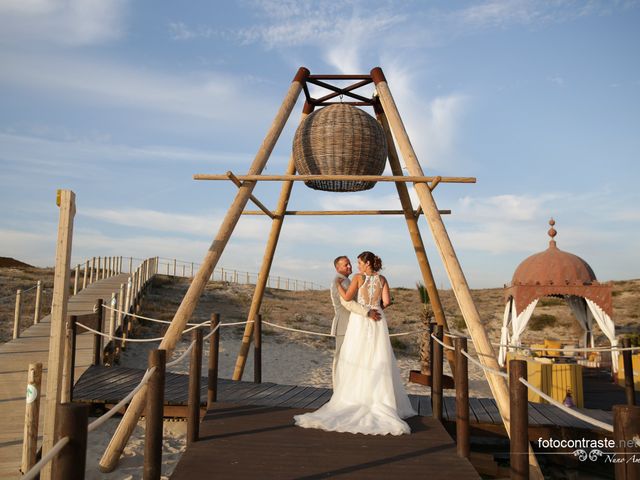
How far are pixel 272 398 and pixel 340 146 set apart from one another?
3729 mm

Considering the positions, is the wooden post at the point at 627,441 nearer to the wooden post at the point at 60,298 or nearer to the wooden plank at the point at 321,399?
the wooden post at the point at 60,298

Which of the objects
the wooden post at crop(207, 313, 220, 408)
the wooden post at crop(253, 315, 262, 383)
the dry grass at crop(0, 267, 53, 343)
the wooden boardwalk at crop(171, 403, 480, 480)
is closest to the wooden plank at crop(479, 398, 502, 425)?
the wooden boardwalk at crop(171, 403, 480, 480)

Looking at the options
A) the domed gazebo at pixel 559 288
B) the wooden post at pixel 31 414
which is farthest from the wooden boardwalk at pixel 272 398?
the domed gazebo at pixel 559 288

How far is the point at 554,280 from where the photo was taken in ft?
41.8

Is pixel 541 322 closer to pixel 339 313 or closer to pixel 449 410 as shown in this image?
pixel 449 410

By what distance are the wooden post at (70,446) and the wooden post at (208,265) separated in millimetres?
3411

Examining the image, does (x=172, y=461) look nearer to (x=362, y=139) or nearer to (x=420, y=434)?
(x=420, y=434)

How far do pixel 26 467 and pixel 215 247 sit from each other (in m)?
2.96

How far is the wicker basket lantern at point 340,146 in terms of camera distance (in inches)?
328

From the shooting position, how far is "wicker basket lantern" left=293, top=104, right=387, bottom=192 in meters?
8.34

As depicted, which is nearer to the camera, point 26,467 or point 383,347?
point 26,467

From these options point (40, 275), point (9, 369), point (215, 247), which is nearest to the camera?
point (215, 247)

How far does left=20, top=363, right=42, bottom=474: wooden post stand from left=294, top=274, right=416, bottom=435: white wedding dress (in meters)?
2.54

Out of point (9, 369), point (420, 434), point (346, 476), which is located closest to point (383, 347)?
point (420, 434)
